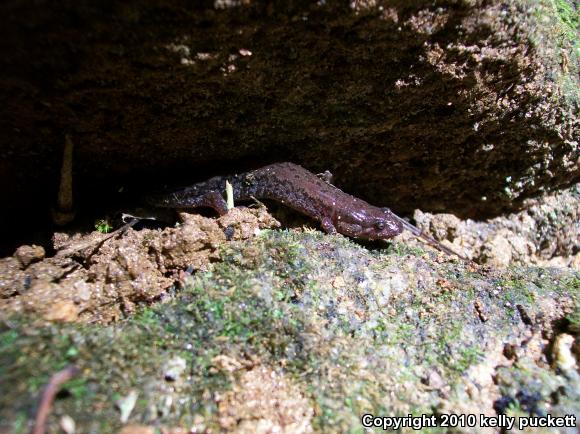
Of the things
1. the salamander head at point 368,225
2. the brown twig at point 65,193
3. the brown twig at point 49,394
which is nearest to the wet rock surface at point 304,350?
the brown twig at point 49,394

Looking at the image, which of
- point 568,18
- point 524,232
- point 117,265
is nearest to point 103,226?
point 117,265

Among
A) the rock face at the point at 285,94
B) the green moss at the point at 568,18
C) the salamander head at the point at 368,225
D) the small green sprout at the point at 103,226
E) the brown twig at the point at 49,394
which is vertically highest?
the green moss at the point at 568,18

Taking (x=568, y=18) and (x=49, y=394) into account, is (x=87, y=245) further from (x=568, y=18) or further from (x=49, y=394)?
(x=568, y=18)

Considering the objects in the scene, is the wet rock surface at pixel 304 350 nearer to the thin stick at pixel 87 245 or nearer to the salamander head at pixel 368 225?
the salamander head at pixel 368 225

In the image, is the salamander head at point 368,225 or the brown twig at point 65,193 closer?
the brown twig at point 65,193

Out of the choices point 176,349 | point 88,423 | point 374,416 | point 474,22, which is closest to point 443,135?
point 474,22

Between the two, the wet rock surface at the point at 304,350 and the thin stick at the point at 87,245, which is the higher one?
the thin stick at the point at 87,245

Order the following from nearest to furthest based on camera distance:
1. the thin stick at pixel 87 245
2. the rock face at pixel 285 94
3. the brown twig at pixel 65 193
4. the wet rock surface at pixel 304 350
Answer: the wet rock surface at pixel 304 350 < the rock face at pixel 285 94 < the brown twig at pixel 65 193 < the thin stick at pixel 87 245
